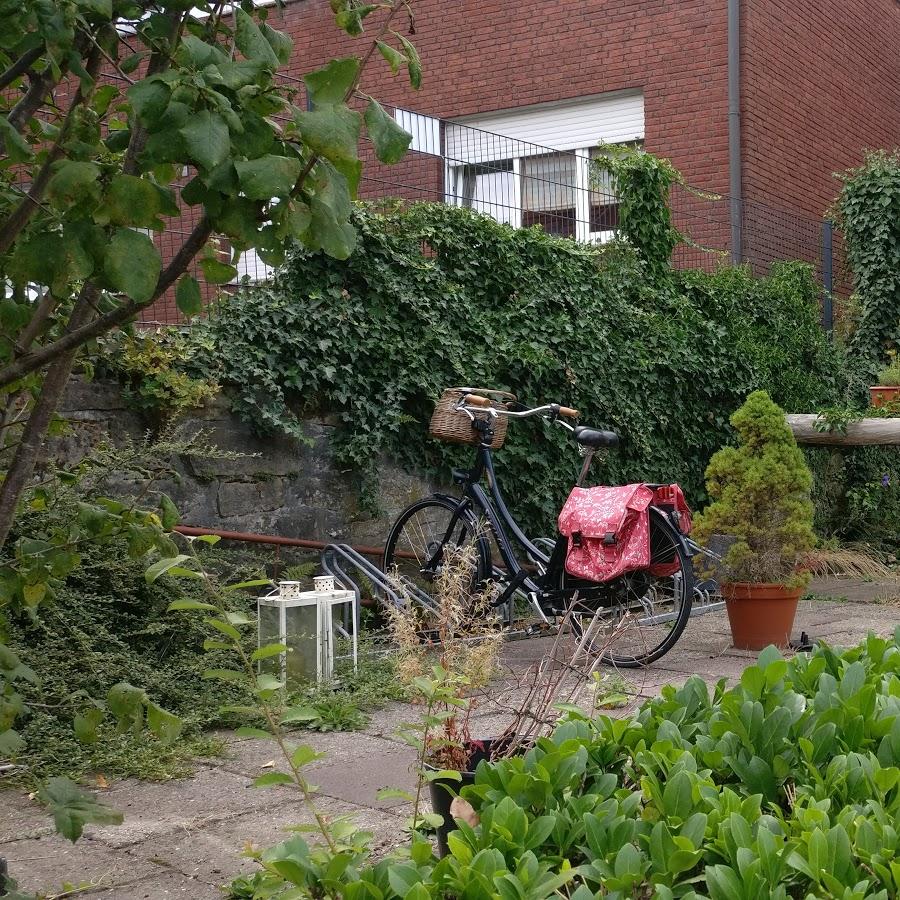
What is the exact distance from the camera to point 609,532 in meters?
5.89

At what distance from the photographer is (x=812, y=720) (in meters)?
2.30

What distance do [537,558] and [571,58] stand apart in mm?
8648

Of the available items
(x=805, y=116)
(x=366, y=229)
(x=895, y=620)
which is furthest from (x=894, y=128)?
(x=366, y=229)

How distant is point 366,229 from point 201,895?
15.5 ft

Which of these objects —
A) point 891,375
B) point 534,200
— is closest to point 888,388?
point 891,375

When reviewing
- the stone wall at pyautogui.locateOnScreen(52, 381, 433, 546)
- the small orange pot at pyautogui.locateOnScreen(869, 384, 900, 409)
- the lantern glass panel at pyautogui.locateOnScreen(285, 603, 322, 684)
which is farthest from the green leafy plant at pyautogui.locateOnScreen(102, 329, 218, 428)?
the small orange pot at pyautogui.locateOnScreen(869, 384, 900, 409)

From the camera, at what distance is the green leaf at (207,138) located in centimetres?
149

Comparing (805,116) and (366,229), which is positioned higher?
(805,116)

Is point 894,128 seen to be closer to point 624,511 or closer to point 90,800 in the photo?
point 624,511

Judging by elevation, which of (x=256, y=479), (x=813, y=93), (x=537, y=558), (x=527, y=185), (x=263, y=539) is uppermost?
(x=813, y=93)

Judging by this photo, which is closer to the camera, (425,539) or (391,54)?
(391,54)

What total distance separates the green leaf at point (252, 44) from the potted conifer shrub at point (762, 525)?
5186 millimetres

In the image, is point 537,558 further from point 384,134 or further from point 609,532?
point 384,134

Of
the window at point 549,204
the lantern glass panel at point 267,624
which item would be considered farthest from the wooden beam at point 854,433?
the lantern glass panel at point 267,624
